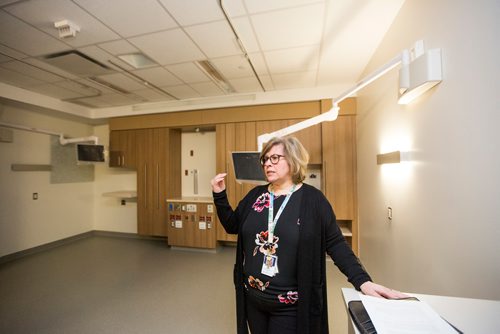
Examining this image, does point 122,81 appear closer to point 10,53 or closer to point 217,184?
point 10,53

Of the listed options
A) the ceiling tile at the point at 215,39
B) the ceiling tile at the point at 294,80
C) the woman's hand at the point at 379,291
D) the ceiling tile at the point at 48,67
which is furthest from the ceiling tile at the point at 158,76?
the woman's hand at the point at 379,291

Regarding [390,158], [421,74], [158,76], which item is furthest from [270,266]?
[158,76]

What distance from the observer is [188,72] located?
3.01 metres

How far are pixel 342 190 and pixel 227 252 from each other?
2354 mm

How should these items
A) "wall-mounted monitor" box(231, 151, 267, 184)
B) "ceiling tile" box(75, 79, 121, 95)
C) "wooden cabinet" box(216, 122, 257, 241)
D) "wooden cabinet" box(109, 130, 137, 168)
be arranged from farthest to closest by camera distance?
1. "wooden cabinet" box(109, 130, 137, 168)
2. "wooden cabinet" box(216, 122, 257, 241)
3. "ceiling tile" box(75, 79, 121, 95)
4. "wall-mounted monitor" box(231, 151, 267, 184)

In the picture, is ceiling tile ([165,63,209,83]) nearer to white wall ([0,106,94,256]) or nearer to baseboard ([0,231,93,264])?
white wall ([0,106,94,256])

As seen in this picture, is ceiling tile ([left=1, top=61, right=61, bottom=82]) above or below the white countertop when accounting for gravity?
above

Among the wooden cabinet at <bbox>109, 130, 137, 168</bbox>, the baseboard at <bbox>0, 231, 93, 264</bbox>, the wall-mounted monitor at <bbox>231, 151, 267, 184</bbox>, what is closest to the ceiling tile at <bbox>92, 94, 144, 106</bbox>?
the wooden cabinet at <bbox>109, 130, 137, 168</bbox>

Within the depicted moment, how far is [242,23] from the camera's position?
6.66 ft

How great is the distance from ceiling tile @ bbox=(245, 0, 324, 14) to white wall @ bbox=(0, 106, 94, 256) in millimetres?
4602

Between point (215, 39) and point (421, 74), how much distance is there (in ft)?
6.24

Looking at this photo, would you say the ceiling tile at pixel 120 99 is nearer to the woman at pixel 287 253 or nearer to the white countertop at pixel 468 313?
the woman at pixel 287 253

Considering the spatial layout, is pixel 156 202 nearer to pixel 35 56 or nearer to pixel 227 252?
pixel 227 252

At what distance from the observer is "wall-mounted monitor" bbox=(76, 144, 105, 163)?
4.23 metres
